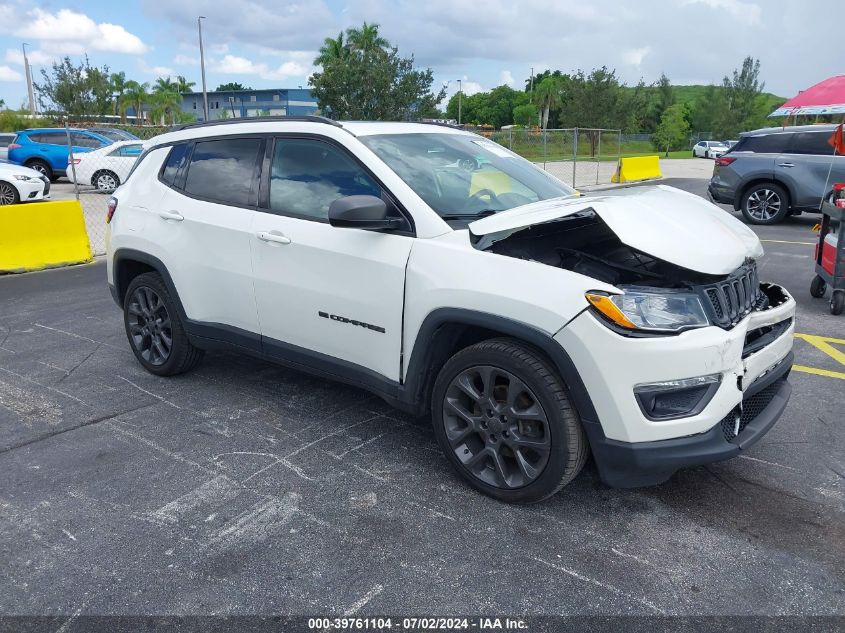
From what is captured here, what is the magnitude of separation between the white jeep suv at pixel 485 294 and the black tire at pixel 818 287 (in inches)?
164

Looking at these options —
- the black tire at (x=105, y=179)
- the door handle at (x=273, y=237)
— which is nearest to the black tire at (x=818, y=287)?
the door handle at (x=273, y=237)

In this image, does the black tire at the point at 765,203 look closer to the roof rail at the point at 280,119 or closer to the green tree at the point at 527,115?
the roof rail at the point at 280,119

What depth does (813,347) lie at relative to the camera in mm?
5609

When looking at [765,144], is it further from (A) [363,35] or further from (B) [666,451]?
(A) [363,35]

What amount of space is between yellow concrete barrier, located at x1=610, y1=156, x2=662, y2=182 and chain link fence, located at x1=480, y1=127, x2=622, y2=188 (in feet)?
3.28

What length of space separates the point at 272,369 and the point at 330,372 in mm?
1468

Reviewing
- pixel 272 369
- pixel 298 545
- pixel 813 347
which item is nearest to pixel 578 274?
pixel 298 545

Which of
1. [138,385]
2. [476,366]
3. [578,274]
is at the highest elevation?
[578,274]

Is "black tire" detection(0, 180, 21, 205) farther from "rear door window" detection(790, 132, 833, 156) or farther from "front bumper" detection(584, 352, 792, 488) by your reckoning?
"rear door window" detection(790, 132, 833, 156)

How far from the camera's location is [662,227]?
2982 mm

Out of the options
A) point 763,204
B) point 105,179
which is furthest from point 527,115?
point 763,204

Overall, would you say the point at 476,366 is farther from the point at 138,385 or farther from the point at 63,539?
the point at 138,385

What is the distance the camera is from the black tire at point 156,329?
4648mm

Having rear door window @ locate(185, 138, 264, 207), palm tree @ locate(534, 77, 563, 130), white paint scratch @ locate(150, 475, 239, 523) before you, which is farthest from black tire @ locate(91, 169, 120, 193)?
palm tree @ locate(534, 77, 563, 130)
